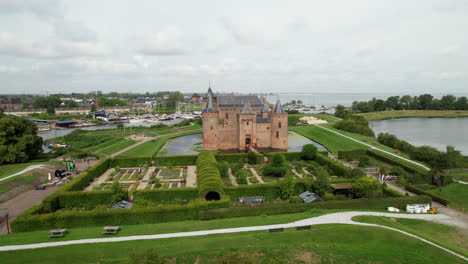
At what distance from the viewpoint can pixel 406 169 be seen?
124ft

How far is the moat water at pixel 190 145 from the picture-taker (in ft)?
167

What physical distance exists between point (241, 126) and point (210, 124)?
19.7 feet

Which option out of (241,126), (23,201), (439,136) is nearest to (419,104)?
(439,136)

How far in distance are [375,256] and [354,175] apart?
1780 cm

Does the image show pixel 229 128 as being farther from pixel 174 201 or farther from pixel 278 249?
pixel 278 249

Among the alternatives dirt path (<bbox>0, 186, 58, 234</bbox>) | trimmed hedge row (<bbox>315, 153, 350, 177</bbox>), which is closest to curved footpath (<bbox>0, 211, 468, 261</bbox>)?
dirt path (<bbox>0, 186, 58, 234</bbox>)

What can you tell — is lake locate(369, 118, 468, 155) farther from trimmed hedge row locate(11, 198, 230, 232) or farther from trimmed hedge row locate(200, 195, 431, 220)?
trimmed hedge row locate(11, 198, 230, 232)

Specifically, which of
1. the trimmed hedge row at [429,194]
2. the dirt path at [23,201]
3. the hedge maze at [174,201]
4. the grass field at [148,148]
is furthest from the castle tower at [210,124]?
the trimmed hedge row at [429,194]

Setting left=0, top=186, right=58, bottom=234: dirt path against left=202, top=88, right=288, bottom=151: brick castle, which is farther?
left=202, top=88, right=288, bottom=151: brick castle

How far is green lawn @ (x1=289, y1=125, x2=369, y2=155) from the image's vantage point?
5359 cm

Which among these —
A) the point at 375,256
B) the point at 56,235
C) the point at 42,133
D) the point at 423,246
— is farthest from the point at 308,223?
the point at 42,133

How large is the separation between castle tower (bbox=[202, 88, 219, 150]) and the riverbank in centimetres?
8242

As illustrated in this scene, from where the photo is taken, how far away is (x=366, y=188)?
26.4 metres

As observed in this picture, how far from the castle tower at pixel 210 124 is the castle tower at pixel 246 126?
15.6ft
